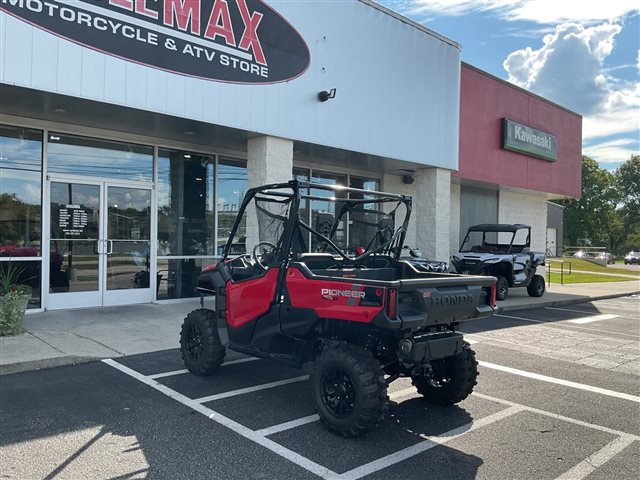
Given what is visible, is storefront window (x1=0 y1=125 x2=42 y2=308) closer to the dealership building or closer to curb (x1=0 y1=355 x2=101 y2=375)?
the dealership building

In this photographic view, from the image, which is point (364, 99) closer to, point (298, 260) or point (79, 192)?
point (79, 192)

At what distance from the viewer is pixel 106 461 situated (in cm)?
360

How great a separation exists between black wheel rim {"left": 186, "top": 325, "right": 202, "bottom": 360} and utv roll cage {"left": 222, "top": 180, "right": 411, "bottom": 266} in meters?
0.86

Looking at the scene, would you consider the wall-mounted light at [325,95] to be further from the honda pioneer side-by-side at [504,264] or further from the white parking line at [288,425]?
the white parking line at [288,425]

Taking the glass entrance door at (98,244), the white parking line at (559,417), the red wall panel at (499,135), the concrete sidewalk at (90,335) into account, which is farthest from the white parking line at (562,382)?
the red wall panel at (499,135)

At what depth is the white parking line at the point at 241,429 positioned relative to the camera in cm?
357

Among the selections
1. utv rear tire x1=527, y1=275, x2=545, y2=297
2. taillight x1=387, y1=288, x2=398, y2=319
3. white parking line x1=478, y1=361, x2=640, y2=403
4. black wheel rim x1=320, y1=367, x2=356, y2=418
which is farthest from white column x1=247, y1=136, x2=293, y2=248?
utv rear tire x1=527, y1=275, x2=545, y2=297

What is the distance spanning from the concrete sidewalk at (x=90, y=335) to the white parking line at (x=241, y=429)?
2.91ft

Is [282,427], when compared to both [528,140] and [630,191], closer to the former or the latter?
[528,140]

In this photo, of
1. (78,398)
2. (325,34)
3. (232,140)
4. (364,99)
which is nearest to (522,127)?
(364,99)

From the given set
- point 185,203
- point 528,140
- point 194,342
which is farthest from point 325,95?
point 528,140

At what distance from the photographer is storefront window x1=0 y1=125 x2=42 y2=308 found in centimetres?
855

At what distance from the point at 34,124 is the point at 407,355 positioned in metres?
7.84

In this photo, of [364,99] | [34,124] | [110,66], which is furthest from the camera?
[364,99]
